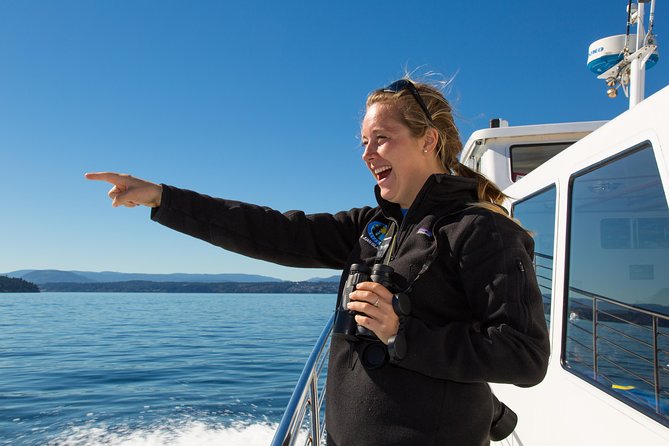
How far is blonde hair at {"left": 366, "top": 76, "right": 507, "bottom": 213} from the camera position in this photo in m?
1.28

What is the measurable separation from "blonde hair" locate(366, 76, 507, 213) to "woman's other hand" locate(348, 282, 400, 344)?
0.33 metres

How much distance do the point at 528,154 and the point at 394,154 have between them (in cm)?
365

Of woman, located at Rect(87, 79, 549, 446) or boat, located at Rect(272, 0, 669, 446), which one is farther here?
boat, located at Rect(272, 0, 669, 446)

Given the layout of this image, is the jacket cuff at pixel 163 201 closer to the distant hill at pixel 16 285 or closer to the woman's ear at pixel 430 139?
the woman's ear at pixel 430 139

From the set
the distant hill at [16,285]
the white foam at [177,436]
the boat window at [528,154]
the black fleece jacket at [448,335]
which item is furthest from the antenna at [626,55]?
the distant hill at [16,285]

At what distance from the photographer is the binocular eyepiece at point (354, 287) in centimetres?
110

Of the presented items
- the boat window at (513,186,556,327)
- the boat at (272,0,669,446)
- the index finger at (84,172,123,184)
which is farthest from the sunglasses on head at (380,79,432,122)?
the boat window at (513,186,556,327)

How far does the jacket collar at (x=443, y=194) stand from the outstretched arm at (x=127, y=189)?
27.2 inches

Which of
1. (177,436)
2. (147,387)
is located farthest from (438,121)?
(147,387)

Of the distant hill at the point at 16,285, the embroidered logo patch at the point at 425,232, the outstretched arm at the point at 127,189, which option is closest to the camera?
the embroidered logo patch at the point at 425,232

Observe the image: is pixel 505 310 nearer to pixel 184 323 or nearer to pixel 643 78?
pixel 643 78

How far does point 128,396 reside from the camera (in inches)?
366

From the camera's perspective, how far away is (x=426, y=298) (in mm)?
1135

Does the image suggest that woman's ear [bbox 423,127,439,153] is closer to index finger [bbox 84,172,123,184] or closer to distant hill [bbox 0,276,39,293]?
index finger [bbox 84,172,123,184]
